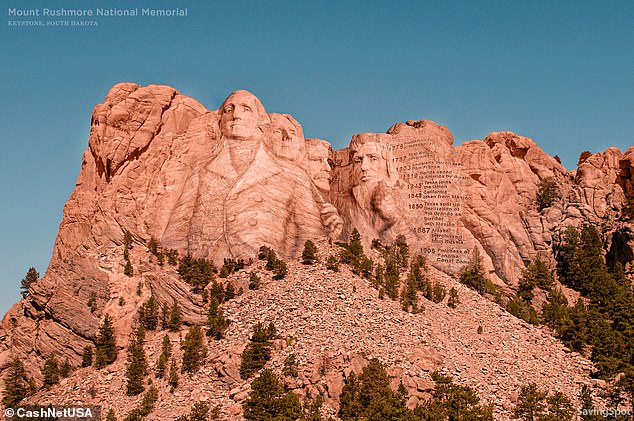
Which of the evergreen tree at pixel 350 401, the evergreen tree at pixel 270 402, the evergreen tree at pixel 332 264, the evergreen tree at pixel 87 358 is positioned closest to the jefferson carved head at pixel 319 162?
the evergreen tree at pixel 332 264

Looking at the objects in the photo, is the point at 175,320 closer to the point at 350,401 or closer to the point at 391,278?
the point at 391,278

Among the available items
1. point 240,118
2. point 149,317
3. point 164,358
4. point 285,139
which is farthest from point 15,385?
Result: point 285,139

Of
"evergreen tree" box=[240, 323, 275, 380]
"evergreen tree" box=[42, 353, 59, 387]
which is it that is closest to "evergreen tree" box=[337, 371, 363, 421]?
"evergreen tree" box=[240, 323, 275, 380]

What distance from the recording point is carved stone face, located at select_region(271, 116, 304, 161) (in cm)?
8244

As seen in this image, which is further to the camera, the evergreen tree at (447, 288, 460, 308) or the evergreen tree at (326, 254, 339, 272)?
the evergreen tree at (326, 254, 339, 272)

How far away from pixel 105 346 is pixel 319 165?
24063mm

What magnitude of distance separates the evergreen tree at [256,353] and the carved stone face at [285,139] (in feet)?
68.8

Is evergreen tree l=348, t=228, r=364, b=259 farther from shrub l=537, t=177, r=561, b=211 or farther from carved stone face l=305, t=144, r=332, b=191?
shrub l=537, t=177, r=561, b=211

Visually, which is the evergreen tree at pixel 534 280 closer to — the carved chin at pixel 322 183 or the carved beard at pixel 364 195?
the carved beard at pixel 364 195

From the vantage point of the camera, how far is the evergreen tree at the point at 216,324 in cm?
6694

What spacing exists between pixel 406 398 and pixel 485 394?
5.13 m

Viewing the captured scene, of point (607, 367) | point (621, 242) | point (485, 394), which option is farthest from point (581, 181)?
point (485, 394)

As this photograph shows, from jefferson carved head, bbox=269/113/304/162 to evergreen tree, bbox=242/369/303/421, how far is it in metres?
25.6

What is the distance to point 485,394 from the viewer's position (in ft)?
203
